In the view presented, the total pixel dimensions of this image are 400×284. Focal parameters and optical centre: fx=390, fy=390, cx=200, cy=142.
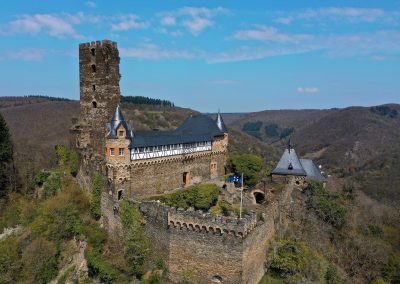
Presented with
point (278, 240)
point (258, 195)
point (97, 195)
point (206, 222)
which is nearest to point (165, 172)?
point (97, 195)

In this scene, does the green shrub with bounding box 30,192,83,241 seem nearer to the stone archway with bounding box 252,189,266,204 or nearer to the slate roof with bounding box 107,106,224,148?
the slate roof with bounding box 107,106,224,148

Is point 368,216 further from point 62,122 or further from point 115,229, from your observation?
point 62,122

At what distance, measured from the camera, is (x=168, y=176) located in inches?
1437

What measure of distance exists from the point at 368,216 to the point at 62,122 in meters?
90.8

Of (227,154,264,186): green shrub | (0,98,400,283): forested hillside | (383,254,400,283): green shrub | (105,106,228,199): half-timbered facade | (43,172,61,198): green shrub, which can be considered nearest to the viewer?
(0,98,400,283): forested hillside

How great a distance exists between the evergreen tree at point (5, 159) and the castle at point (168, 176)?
1093cm

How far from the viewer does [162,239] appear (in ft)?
86.8

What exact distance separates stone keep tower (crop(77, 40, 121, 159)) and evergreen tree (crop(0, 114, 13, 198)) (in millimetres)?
11204

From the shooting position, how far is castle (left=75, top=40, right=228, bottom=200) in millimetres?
31797

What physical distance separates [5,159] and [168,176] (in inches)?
777

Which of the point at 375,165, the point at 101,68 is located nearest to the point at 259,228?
the point at 101,68

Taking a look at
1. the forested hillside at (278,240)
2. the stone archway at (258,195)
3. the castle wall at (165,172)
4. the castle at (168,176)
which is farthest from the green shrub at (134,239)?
the stone archway at (258,195)

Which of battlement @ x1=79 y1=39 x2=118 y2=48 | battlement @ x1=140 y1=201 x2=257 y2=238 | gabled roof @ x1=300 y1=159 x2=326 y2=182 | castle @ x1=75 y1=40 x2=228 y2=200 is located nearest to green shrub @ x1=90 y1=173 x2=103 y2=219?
castle @ x1=75 y1=40 x2=228 y2=200

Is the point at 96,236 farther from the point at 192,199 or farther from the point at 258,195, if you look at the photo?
the point at 258,195
